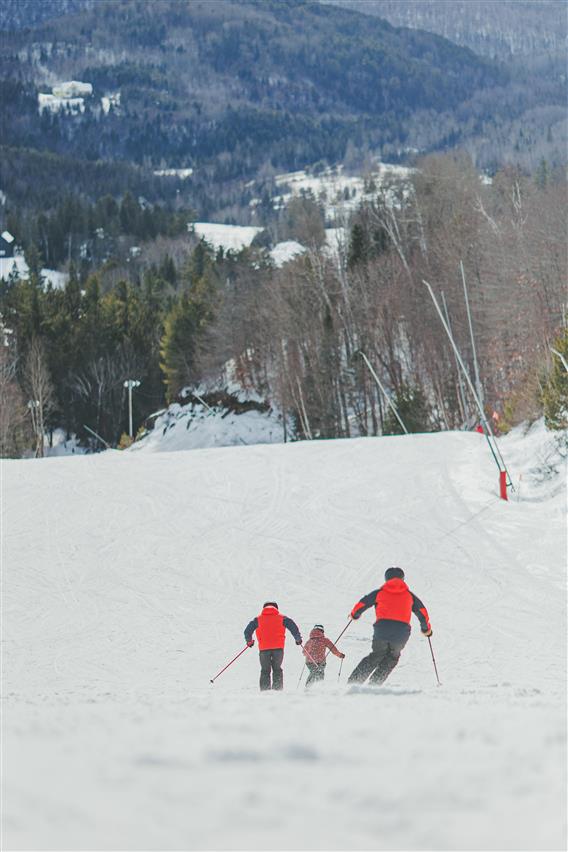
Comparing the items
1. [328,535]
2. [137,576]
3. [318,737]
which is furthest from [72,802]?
[328,535]

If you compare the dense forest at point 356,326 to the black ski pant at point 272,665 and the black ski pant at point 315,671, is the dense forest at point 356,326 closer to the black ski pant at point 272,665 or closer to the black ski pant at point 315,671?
the black ski pant at point 315,671

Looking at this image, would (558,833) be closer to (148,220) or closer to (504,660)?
(504,660)

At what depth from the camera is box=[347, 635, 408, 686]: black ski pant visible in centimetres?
1005

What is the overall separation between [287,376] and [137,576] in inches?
1252

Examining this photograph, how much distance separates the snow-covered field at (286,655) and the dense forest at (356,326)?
18.0 ft

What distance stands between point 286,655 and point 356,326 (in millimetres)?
39931

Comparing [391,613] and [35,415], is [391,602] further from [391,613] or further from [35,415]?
[35,415]

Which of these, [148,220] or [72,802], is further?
[148,220]

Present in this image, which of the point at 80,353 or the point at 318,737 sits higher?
the point at 318,737

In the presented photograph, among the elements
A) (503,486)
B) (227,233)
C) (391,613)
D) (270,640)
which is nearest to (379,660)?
(391,613)

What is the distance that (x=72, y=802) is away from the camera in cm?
388

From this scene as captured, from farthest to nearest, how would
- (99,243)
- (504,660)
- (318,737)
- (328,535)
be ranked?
(99,243)
(328,535)
(504,660)
(318,737)

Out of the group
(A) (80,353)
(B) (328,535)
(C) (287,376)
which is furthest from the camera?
(A) (80,353)

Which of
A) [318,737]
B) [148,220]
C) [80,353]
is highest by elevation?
[148,220]
